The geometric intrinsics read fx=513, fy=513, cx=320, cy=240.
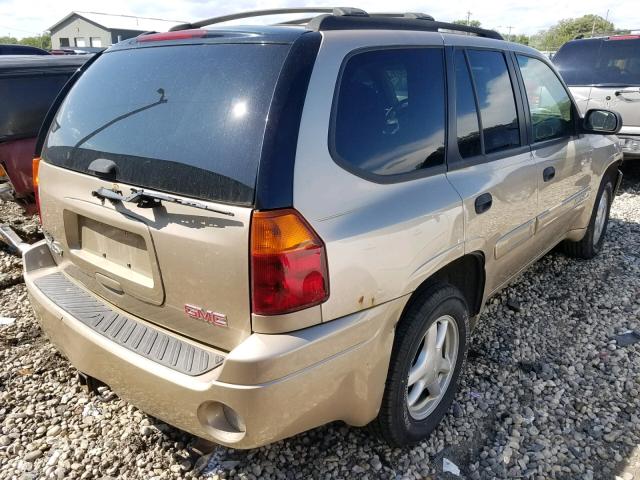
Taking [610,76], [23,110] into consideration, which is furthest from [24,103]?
[610,76]

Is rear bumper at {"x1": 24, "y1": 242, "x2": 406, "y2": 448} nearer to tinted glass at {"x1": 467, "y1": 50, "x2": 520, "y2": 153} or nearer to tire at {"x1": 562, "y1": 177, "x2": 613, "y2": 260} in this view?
tinted glass at {"x1": 467, "y1": 50, "x2": 520, "y2": 153}

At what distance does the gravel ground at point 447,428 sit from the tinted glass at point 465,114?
4.42ft

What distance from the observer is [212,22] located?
2.50 m

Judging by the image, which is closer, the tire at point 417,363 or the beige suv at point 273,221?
the beige suv at point 273,221

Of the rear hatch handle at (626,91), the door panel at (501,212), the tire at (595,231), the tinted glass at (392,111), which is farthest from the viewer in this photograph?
the rear hatch handle at (626,91)

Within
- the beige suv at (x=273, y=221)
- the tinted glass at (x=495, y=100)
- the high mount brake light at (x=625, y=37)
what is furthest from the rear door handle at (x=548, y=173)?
the high mount brake light at (x=625, y=37)

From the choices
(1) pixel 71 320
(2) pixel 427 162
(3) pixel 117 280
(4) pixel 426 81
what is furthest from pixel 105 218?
(4) pixel 426 81

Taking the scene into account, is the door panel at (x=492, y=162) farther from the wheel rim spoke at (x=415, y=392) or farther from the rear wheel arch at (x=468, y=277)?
the wheel rim spoke at (x=415, y=392)

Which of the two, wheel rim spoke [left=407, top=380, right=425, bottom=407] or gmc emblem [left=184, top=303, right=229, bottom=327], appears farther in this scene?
wheel rim spoke [left=407, top=380, right=425, bottom=407]

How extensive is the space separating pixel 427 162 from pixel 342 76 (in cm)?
59

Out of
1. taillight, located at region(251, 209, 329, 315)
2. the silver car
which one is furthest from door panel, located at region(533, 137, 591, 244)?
the silver car

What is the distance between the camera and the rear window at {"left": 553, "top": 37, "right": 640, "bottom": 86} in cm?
711

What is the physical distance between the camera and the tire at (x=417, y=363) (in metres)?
2.16

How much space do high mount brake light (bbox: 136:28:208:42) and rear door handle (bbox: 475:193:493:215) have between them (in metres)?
1.45
